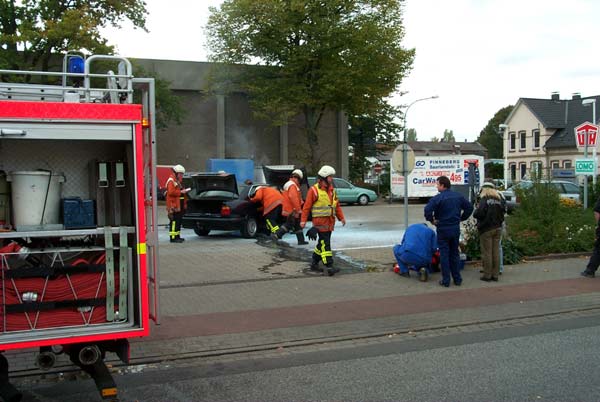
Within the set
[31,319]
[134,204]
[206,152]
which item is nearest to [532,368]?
[134,204]

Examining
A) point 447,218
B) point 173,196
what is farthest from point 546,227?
point 173,196

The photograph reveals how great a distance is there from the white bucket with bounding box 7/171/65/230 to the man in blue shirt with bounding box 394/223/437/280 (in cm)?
623

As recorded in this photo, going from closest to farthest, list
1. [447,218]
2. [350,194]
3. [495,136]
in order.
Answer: [447,218] < [350,194] < [495,136]

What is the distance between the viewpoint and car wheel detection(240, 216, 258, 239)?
564 inches

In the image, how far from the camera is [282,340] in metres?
6.44

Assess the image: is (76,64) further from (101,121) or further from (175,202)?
(175,202)

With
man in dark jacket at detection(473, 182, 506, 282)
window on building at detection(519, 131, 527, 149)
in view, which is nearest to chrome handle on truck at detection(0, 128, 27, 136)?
man in dark jacket at detection(473, 182, 506, 282)

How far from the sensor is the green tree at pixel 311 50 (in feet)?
115

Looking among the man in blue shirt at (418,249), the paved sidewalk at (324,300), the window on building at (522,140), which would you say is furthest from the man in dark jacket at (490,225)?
the window on building at (522,140)

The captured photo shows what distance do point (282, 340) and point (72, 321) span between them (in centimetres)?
259

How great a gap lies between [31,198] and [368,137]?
1971 inches

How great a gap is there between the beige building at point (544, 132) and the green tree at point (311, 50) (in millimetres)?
19221

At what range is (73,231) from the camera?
173 inches

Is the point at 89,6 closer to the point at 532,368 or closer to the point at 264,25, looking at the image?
the point at 264,25
